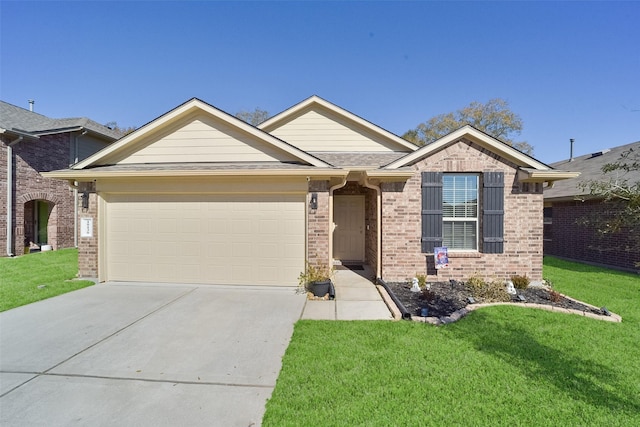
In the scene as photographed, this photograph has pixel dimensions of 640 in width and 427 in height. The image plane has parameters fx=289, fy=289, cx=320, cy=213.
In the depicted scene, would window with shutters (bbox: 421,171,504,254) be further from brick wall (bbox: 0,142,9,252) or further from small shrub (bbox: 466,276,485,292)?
brick wall (bbox: 0,142,9,252)

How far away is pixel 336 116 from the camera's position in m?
10.7

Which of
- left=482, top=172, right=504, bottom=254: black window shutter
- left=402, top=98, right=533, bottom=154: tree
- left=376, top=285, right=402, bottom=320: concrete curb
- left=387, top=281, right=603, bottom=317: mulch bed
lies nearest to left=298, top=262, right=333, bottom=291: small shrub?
left=376, top=285, right=402, bottom=320: concrete curb

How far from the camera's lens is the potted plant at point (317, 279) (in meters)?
6.49

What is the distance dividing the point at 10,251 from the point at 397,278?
15187 mm

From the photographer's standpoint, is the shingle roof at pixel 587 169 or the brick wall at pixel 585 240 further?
the shingle roof at pixel 587 169

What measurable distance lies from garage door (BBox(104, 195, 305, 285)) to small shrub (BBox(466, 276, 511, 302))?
4031 millimetres

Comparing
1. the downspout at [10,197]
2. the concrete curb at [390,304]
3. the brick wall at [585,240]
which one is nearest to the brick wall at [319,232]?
the concrete curb at [390,304]

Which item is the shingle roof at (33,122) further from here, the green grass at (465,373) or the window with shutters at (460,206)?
the window with shutters at (460,206)

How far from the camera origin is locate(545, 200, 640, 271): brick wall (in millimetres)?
9570

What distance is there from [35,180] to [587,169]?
25.3m

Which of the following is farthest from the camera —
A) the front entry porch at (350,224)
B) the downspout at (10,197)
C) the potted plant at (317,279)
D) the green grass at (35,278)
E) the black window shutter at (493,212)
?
the downspout at (10,197)

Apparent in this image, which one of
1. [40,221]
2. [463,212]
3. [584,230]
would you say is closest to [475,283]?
[463,212]

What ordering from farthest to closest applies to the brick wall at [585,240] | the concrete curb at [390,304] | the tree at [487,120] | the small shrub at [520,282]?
the tree at [487,120] → the brick wall at [585,240] → the small shrub at [520,282] → the concrete curb at [390,304]

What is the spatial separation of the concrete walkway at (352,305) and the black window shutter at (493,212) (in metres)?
3.15
